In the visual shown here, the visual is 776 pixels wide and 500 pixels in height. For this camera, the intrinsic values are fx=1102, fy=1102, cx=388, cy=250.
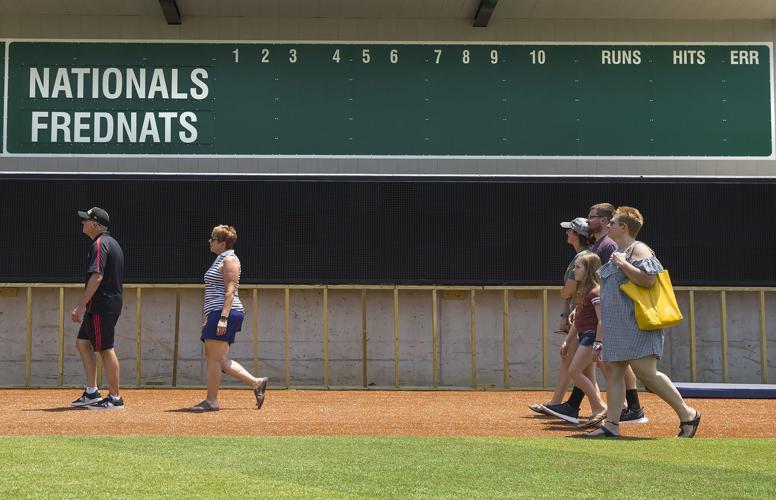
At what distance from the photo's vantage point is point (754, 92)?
16562mm

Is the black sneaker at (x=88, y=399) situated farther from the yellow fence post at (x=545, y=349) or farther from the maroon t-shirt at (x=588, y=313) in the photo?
the yellow fence post at (x=545, y=349)

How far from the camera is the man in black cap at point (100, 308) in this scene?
33.3ft

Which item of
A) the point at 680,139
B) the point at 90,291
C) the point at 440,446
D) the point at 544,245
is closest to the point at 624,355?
the point at 440,446

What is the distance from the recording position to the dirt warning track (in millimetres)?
8688

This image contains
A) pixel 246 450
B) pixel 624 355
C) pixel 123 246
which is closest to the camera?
pixel 246 450

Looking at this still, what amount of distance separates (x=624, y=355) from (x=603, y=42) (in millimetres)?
9795

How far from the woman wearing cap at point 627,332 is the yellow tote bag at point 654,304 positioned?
7 centimetres

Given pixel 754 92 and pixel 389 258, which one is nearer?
pixel 389 258

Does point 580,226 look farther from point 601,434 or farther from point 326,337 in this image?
point 326,337

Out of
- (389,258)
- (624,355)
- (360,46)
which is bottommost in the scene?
(624,355)

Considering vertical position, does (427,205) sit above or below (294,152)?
below

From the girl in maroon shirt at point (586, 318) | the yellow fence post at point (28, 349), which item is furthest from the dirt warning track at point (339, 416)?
the yellow fence post at point (28, 349)

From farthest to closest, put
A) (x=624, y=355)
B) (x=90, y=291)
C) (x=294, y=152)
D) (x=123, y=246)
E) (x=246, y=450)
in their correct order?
(x=294, y=152)
(x=123, y=246)
(x=90, y=291)
(x=624, y=355)
(x=246, y=450)

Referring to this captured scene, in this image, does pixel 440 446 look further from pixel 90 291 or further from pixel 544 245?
pixel 544 245
